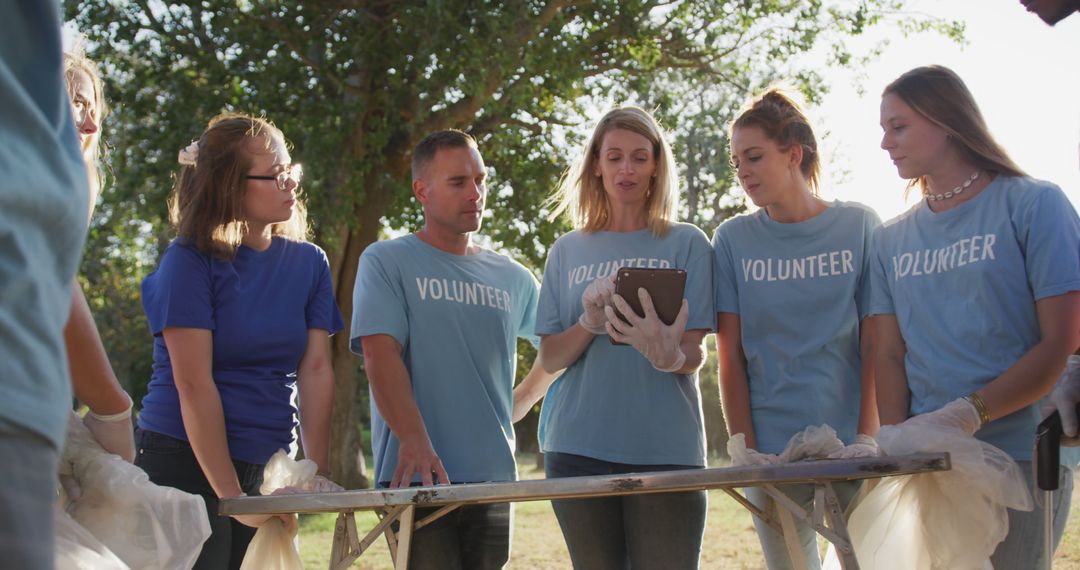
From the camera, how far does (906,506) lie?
2547 mm

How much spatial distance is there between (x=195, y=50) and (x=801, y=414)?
8.85m

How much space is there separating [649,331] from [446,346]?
2.10 ft

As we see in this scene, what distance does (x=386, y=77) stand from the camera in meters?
10.7

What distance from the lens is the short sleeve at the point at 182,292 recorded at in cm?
284

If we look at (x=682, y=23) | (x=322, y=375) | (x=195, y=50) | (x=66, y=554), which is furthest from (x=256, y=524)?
(x=682, y=23)

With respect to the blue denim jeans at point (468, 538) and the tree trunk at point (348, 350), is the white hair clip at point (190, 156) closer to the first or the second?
the blue denim jeans at point (468, 538)

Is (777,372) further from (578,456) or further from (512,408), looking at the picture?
(512,408)

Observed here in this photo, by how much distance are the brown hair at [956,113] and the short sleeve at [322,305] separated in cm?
170

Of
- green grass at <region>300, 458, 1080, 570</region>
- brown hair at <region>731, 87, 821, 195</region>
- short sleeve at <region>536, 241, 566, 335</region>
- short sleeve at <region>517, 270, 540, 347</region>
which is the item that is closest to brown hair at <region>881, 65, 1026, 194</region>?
brown hair at <region>731, 87, 821, 195</region>

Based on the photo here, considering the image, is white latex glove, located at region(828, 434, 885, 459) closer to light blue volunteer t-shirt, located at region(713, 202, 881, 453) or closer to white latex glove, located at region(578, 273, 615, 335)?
light blue volunteer t-shirt, located at region(713, 202, 881, 453)

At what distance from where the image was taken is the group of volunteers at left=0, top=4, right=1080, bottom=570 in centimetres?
269

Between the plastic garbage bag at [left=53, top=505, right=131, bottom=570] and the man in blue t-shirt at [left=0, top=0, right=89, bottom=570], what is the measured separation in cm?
61

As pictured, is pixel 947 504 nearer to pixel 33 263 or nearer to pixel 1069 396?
pixel 1069 396

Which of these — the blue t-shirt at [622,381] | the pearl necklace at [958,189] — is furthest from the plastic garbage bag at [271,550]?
the pearl necklace at [958,189]
